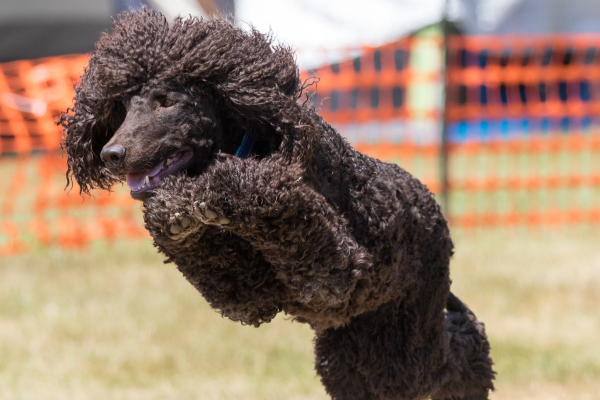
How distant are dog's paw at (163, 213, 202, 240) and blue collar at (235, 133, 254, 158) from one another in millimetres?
278

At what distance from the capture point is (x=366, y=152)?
801cm

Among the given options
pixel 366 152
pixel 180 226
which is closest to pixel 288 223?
pixel 180 226

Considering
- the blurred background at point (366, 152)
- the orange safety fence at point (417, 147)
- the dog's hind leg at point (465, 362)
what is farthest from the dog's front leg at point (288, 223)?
the orange safety fence at point (417, 147)

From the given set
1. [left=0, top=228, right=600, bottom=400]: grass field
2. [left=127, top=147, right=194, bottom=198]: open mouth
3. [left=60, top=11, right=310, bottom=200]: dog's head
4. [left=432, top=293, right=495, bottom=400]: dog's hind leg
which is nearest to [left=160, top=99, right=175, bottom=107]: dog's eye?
[left=60, top=11, right=310, bottom=200]: dog's head

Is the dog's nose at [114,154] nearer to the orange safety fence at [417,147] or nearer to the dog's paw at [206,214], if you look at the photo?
the dog's paw at [206,214]

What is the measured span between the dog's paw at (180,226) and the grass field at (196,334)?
2.57 m

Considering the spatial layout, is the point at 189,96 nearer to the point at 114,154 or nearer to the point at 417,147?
the point at 114,154

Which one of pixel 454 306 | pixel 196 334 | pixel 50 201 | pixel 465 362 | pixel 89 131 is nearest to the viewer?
pixel 89 131

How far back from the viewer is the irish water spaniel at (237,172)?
2.15m

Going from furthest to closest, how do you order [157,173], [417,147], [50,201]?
[417,147], [50,201], [157,173]

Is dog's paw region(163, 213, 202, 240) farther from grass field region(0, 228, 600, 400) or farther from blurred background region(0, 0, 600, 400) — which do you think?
grass field region(0, 228, 600, 400)

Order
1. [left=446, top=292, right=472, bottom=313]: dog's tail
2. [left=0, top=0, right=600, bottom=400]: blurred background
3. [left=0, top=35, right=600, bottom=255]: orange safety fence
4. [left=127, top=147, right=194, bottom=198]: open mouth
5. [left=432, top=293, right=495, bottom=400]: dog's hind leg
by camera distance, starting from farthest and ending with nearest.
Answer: [left=0, top=35, right=600, bottom=255]: orange safety fence
[left=0, top=0, right=600, bottom=400]: blurred background
[left=446, top=292, right=472, bottom=313]: dog's tail
[left=432, top=293, right=495, bottom=400]: dog's hind leg
[left=127, top=147, right=194, bottom=198]: open mouth

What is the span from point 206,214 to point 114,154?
34cm

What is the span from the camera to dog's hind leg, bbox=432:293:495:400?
302 centimetres
